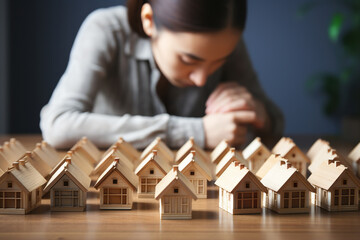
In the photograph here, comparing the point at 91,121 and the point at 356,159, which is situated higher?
the point at 91,121

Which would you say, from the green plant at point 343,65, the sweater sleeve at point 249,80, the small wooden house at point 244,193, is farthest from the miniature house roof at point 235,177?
the green plant at point 343,65

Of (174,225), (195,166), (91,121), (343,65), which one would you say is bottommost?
(174,225)

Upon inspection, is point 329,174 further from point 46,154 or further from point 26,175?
point 46,154

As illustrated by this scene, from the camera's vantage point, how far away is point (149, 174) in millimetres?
1233

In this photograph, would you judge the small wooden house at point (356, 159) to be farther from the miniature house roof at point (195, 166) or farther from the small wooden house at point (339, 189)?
the miniature house roof at point (195, 166)

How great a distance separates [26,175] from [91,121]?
38.2 inches

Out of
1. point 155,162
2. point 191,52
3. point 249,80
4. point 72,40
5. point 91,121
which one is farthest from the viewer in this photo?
point 72,40

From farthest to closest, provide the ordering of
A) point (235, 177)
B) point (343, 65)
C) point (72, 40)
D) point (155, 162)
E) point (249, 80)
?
point (343, 65), point (72, 40), point (249, 80), point (155, 162), point (235, 177)

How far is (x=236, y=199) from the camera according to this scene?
1063 millimetres

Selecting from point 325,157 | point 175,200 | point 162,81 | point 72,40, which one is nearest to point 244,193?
point 175,200

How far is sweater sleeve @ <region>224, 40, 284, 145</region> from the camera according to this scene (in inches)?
97.8

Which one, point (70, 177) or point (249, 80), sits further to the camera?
point (249, 80)

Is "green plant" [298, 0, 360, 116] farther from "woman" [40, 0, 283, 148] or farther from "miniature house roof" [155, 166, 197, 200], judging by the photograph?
"miniature house roof" [155, 166, 197, 200]

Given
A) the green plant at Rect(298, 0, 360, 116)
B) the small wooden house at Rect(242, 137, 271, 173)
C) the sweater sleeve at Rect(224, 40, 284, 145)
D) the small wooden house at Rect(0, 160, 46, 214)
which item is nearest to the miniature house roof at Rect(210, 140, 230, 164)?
the small wooden house at Rect(242, 137, 271, 173)
